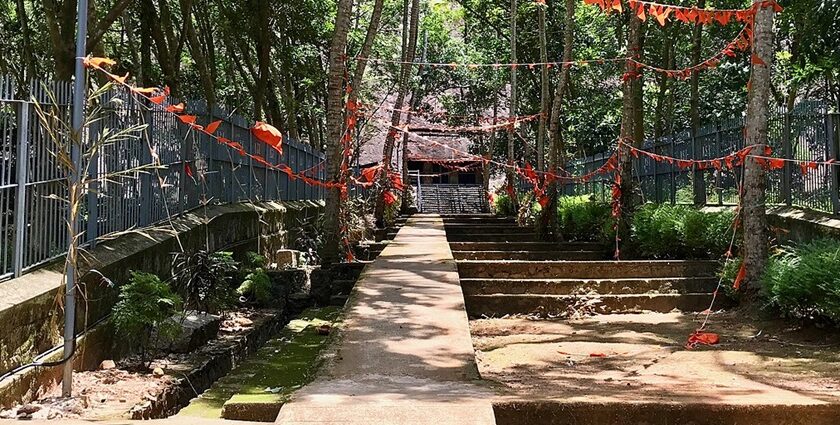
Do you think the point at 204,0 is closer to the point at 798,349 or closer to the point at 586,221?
the point at 586,221

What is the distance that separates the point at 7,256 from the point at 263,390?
78.3 inches

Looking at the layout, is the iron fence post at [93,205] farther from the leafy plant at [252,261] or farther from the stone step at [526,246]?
the stone step at [526,246]

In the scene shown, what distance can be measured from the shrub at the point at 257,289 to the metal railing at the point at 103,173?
1.29 metres

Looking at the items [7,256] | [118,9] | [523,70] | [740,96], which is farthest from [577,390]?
[523,70]

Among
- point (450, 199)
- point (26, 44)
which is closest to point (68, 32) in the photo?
point (26, 44)

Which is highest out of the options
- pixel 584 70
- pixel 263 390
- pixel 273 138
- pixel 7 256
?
pixel 584 70

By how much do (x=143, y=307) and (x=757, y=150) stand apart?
6173 mm

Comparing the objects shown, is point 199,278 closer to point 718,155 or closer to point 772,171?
point 772,171

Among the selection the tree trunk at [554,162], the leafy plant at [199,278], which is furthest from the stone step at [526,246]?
the leafy plant at [199,278]

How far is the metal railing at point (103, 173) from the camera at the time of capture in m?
5.34

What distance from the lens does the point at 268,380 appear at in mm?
5820

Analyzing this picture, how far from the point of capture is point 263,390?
5.29m

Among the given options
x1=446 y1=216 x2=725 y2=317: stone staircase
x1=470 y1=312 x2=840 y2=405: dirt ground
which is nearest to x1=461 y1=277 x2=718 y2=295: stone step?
x1=446 y1=216 x2=725 y2=317: stone staircase

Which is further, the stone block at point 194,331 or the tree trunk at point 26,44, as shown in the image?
the tree trunk at point 26,44
